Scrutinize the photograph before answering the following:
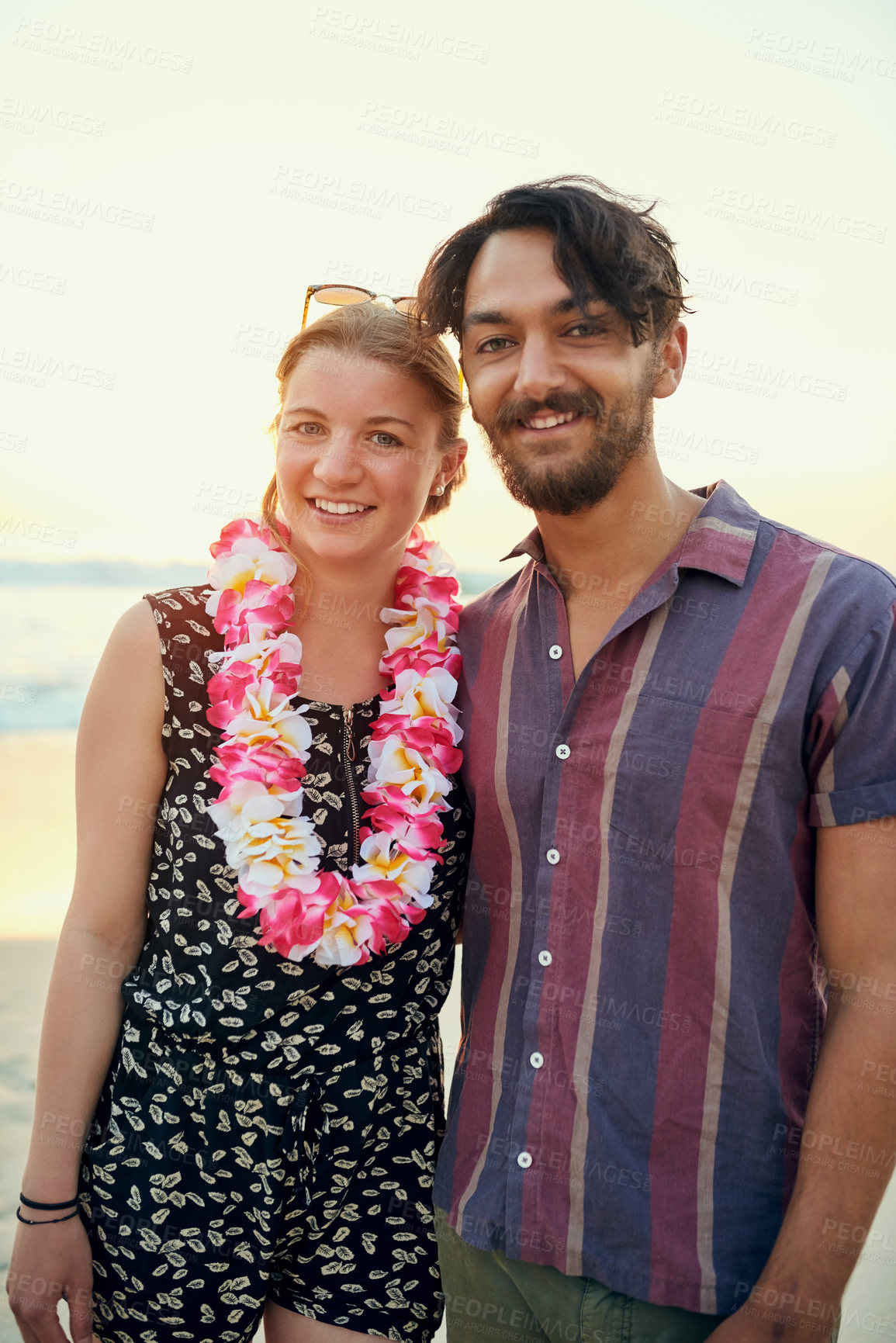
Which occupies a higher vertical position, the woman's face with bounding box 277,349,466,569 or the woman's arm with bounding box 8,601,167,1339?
the woman's face with bounding box 277,349,466,569

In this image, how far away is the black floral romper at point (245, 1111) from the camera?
1968mm

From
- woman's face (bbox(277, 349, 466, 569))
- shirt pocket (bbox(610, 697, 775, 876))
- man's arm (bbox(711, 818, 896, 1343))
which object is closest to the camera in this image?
man's arm (bbox(711, 818, 896, 1343))

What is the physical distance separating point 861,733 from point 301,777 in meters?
1.07

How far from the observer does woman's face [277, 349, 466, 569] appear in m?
2.19

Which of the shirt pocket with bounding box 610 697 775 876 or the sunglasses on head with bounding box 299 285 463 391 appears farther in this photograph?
the sunglasses on head with bounding box 299 285 463 391

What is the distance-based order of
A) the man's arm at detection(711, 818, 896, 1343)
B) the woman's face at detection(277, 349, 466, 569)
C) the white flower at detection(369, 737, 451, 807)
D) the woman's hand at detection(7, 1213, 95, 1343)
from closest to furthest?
the man's arm at detection(711, 818, 896, 1343) < the woman's hand at detection(7, 1213, 95, 1343) < the white flower at detection(369, 737, 451, 807) < the woman's face at detection(277, 349, 466, 569)

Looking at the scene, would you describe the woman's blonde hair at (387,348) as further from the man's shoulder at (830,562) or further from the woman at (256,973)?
the man's shoulder at (830,562)

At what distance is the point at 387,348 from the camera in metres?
2.26

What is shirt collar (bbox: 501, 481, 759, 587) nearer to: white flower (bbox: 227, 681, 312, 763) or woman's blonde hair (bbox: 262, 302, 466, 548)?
woman's blonde hair (bbox: 262, 302, 466, 548)

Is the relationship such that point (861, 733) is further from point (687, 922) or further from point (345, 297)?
point (345, 297)

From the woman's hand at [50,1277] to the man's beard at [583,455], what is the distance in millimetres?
1682

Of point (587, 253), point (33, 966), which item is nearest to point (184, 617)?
point (587, 253)

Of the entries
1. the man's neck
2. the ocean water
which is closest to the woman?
the man's neck

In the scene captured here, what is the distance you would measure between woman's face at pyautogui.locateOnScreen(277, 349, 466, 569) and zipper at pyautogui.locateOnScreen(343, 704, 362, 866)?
0.36m
